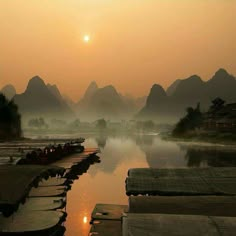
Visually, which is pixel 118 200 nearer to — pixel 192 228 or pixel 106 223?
pixel 106 223

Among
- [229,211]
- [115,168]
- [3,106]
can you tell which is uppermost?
[3,106]

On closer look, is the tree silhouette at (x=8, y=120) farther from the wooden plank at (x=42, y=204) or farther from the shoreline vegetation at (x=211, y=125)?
the wooden plank at (x=42, y=204)

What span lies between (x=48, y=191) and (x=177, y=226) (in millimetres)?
11702

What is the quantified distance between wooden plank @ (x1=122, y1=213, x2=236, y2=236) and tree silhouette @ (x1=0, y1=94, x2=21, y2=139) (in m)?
62.7

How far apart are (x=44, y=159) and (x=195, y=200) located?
24917mm

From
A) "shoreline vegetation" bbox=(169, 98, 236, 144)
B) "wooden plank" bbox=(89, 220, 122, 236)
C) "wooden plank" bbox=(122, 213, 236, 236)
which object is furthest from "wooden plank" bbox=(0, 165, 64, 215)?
"shoreline vegetation" bbox=(169, 98, 236, 144)

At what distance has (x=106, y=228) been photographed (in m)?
14.9

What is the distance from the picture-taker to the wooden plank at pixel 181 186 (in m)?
18.1

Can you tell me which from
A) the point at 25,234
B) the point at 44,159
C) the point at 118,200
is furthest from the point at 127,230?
the point at 44,159

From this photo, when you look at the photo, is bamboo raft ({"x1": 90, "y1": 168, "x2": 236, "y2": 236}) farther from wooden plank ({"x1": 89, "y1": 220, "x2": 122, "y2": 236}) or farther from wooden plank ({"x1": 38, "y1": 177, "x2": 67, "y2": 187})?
wooden plank ({"x1": 38, "y1": 177, "x2": 67, "y2": 187})

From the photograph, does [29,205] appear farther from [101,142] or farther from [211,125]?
[101,142]

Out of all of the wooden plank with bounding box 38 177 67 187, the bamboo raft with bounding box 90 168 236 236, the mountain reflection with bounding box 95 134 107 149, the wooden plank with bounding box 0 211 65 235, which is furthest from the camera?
the mountain reflection with bounding box 95 134 107 149

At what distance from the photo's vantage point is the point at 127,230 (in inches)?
413

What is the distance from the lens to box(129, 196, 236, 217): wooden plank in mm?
13521
